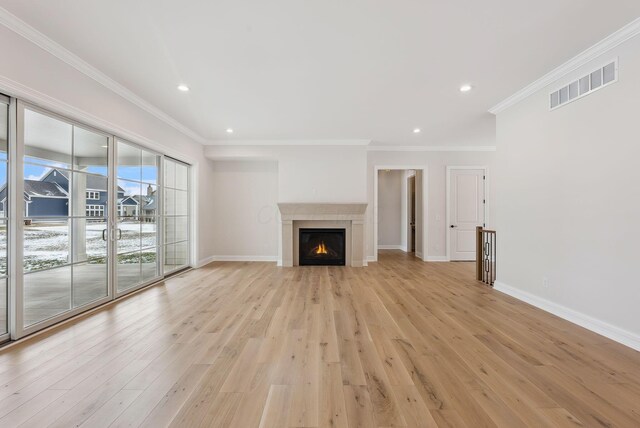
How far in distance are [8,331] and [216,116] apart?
142 inches

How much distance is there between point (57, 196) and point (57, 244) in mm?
532

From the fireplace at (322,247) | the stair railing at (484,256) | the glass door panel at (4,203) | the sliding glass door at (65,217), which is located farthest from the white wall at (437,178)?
the glass door panel at (4,203)

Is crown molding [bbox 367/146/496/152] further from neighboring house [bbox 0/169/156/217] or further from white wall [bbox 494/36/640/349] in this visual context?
neighboring house [bbox 0/169/156/217]

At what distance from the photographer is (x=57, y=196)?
2.94m

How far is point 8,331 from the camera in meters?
2.45

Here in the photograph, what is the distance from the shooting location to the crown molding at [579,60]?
7.95 feet

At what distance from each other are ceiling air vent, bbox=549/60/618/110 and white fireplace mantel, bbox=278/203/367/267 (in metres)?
3.51

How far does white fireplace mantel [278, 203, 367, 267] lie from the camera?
5992mm

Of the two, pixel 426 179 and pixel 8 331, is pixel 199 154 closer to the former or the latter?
pixel 8 331

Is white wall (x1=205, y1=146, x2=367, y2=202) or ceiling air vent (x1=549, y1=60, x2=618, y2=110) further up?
ceiling air vent (x1=549, y1=60, x2=618, y2=110)

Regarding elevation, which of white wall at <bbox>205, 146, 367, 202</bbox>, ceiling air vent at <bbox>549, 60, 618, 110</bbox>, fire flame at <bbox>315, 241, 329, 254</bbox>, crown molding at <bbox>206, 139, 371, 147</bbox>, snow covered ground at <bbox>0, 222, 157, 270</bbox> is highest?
crown molding at <bbox>206, 139, 371, 147</bbox>

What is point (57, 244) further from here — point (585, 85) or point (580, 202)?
point (585, 85)

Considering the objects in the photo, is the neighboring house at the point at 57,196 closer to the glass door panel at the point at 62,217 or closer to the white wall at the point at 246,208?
the glass door panel at the point at 62,217

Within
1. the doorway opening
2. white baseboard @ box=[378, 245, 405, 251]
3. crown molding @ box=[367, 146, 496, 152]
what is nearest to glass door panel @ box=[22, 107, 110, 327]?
crown molding @ box=[367, 146, 496, 152]
